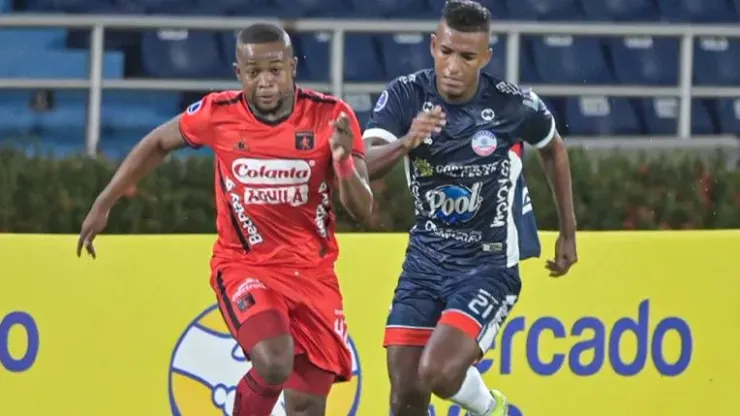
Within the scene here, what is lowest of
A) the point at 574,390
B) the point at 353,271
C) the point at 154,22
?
Answer: the point at 574,390

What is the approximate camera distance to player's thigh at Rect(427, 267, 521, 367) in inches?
283

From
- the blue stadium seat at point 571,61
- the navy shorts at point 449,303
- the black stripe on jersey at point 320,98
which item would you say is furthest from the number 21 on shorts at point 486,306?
the blue stadium seat at point 571,61

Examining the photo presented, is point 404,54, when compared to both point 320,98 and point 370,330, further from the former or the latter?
point 320,98

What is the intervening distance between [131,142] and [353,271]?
4.08 metres

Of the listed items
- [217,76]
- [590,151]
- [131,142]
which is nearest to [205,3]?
[217,76]

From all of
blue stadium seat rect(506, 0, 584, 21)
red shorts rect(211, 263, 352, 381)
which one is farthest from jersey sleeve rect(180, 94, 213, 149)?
blue stadium seat rect(506, 0, 584, 21)

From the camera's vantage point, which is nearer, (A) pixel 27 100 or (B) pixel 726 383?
(B) pixel 726 383

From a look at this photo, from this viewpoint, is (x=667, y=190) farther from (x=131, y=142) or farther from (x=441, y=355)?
(x=131, y=142)

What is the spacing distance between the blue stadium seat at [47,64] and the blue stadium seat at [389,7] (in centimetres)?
188

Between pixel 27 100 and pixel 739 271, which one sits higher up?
pixel 27 100

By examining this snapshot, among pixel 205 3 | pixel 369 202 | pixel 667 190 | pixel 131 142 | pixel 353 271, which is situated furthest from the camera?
pixel 205 3

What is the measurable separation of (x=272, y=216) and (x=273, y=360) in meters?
0.61

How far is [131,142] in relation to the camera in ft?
39.2

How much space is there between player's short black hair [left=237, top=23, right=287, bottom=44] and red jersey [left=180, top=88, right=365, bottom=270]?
349 mm
